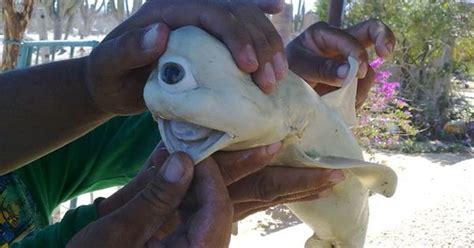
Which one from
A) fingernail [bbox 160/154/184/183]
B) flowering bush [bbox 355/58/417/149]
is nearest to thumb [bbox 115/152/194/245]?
fingernail [bbox 160/154/184/183]

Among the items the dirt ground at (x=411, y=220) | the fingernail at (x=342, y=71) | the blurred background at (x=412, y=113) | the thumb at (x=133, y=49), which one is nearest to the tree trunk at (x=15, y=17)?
the blurred background at (x=412, y=113)

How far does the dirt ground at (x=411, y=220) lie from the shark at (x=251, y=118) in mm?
2735

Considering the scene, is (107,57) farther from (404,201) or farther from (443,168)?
(443,168)

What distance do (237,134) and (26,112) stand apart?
0.39 m

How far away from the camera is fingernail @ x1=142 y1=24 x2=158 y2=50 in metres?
0.92

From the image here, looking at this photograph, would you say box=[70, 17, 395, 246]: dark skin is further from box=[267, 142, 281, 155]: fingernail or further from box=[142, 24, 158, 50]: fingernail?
box=[142, 24, 158, 50]: fingernail

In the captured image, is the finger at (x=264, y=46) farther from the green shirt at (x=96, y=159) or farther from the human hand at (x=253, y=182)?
the green shirt at (x=96, y=159)

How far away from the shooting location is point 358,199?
124 centimetres

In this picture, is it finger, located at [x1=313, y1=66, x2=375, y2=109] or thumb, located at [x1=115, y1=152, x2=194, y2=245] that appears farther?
finger, located at [x1=313, y1=66, x2=375, y2=109]

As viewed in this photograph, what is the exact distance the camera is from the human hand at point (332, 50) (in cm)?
128

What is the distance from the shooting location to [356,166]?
112 cm

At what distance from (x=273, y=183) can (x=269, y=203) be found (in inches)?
2.6

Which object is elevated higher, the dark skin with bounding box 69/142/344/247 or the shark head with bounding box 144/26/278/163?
the shark head with bounding box 144/26/278/163

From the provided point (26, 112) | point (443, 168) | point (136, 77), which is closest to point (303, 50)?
point (136, 77)
